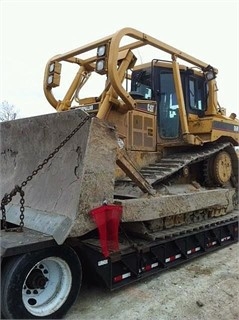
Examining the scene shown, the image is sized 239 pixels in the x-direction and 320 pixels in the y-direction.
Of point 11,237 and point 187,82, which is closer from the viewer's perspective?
point 11,237

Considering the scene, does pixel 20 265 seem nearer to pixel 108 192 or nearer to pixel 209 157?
pixel 108 192

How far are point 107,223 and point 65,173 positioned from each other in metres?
0.69

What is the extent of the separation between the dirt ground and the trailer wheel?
228mm

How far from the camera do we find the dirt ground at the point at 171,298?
340 centimetres

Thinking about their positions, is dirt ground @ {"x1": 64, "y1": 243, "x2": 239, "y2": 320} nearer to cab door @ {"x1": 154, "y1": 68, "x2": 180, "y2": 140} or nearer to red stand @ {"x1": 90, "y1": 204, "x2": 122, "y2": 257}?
red stand @ {"x1": 90, "y1": 204, "x2": 122, "y2": 257}

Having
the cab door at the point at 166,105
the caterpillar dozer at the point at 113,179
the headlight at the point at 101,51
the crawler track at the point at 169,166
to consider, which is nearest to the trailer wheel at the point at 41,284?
the caterpillar dozer at the point at 113,179

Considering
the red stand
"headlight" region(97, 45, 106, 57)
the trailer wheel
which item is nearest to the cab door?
"headlight" region(97, 45, 106, 57)

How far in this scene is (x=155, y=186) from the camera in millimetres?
5043

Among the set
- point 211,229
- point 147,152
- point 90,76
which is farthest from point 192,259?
Result: point 90,76

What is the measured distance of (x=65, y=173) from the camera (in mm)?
3629

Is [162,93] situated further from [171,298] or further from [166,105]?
[171,298]

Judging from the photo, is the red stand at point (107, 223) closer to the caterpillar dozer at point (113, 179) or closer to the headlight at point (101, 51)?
the caterpillar dozer at point (113, 179)

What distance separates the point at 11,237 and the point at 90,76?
12.9 ft

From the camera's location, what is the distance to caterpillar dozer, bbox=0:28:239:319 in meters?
3.28
